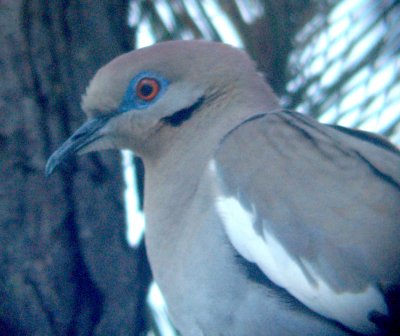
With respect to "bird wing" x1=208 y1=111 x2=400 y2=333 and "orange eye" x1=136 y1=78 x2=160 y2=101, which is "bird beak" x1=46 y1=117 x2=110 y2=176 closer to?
"orange eye" x1=136 y1=78 x2=160 y2=101

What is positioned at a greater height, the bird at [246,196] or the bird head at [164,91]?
the bird head at [164,91]

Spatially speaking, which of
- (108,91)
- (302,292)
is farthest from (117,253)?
(302,292)

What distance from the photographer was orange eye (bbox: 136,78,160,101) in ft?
5.67

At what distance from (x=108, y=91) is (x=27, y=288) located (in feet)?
1.73

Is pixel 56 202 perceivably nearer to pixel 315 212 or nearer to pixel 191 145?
pixel 191 145

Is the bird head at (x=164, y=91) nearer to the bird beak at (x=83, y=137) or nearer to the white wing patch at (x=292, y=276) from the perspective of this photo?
the bird beak at (x=83, y=137)

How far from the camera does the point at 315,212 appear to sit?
137 centimetres

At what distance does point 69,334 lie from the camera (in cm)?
192

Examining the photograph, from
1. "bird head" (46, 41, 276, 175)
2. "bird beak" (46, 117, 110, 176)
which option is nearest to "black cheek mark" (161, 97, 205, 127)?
"bird head" (46, 41, 276, 175)

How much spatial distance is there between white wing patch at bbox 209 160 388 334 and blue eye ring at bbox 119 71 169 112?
370 mm

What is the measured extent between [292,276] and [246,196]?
0.55 ft

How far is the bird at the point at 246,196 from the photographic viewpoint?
4.41ft

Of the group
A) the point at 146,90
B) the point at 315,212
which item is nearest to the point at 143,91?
the point at 146,90

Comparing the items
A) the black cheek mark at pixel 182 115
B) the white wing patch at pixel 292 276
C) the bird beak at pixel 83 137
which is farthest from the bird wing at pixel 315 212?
the bird beak at pixel 83 137
